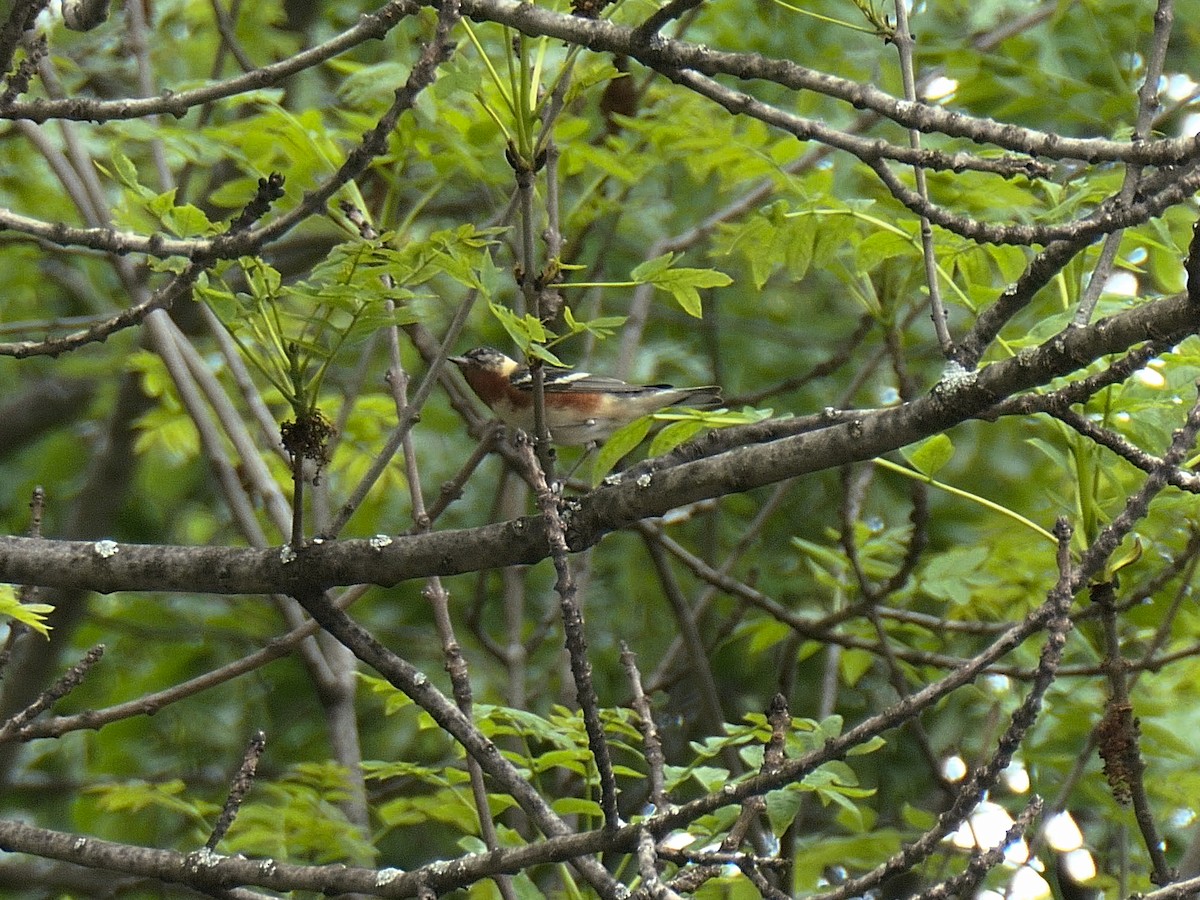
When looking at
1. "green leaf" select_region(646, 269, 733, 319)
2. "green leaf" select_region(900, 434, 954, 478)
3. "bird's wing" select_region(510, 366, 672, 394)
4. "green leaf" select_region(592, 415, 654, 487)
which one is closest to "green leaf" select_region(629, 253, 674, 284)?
"green leaf" select_region(646, 269, 733, 319)

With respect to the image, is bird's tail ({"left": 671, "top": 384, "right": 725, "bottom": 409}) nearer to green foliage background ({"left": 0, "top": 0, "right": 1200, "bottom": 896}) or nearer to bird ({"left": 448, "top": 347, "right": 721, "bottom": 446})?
bird ({"left": 448, "top": 347, "right": 721, "bottom": 446})

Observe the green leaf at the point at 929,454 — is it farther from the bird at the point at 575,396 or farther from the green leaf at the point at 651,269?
the bird at the point at 575,396

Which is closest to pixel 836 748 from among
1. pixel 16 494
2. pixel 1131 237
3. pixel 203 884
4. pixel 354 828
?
pixel 203 884

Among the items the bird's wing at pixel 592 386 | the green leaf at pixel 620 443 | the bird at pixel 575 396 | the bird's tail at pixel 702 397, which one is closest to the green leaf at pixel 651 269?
the green leaf at pixel 620 443

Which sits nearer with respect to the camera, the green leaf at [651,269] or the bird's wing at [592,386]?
the green leaf at [651,269]

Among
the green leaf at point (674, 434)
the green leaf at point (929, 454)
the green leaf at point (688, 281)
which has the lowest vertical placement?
the green leaf at point (929, 454)

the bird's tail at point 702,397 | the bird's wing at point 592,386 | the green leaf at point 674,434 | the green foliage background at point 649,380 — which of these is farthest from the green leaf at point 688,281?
the bird's wing at point 592,386

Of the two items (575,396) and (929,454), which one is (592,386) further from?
(929,454)

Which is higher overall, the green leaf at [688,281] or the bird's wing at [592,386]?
the bird's wing at [592,386]

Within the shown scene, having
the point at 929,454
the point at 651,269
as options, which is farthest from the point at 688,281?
the point at 929,454

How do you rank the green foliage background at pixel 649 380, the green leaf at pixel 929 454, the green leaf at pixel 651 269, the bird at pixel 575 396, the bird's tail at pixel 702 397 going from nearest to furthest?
the green leaf at pixel 651 269, the green leaf at pixel 929 454, the green foliage background at pixel 649 380, the bird's tail at pixel 702 397, the bird at pixel 575 396

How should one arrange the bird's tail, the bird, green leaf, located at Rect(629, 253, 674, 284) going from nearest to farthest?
green leaf, located at Rect(629, 253, 674, 284), the bird's tail, the bird

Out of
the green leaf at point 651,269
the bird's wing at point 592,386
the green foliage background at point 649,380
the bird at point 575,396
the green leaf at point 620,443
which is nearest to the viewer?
the green leaf at point 651,269

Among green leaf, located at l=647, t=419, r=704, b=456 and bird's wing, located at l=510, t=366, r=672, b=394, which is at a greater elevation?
bird's wing, located at l=510, t=366, r=672, b=394
